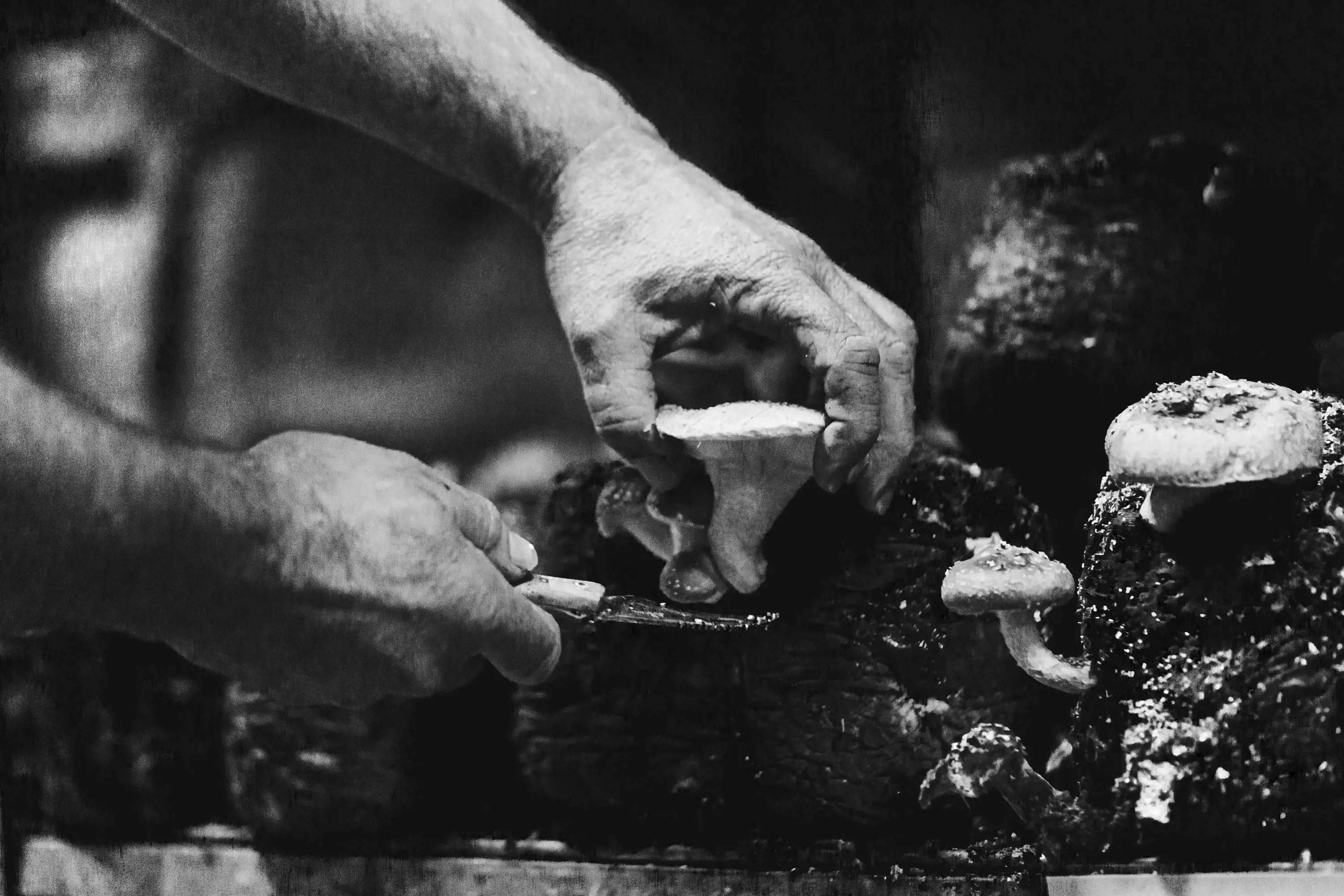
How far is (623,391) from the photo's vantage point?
1.18 m

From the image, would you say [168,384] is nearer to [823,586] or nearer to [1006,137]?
[823,586]

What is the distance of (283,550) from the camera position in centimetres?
115

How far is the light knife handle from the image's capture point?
49.8 inches

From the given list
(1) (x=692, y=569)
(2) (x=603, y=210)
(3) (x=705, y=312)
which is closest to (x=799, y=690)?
(1) (x=692, y=569)

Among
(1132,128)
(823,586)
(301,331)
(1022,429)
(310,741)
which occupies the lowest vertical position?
(310,741)

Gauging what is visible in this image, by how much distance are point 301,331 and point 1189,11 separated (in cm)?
97

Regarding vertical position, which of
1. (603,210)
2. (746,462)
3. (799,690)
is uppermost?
(603,210)

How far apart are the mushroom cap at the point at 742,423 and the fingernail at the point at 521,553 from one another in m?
0.22

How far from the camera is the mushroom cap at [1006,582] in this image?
114 cm

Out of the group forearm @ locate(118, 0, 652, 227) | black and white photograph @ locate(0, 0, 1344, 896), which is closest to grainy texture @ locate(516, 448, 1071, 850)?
black and white photograph @ locate(0, 0, 1344, 896)

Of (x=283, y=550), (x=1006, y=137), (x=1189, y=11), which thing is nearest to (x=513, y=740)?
(x=283, y=550)

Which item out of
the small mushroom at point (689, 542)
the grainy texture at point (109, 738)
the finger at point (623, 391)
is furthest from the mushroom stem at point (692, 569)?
the grainy texture at point (109, 738)

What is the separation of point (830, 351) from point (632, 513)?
293 mm

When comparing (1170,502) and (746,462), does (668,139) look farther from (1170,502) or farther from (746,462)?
(1170,502)
